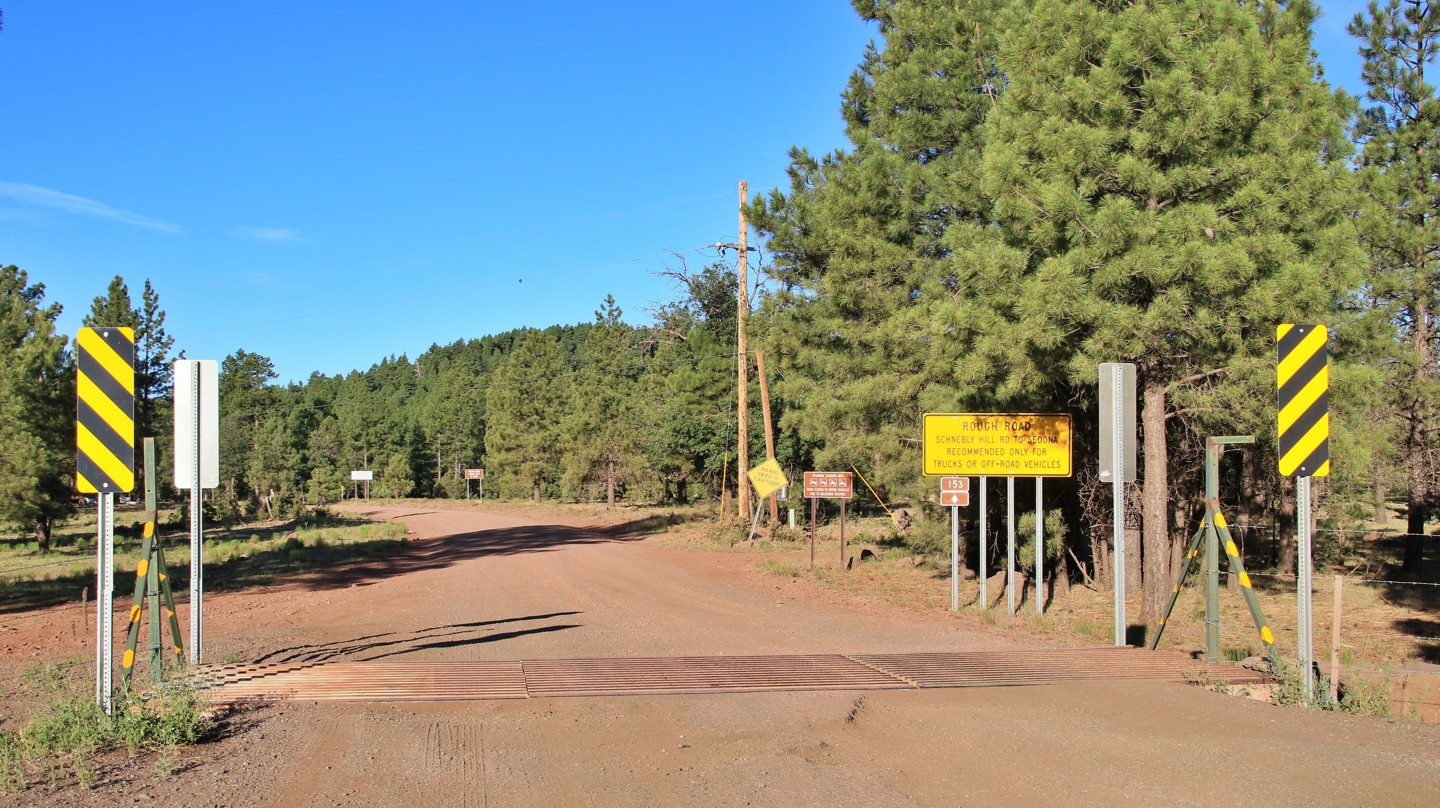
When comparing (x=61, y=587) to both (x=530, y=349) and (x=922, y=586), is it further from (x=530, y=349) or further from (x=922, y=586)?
(x=530, y=349)

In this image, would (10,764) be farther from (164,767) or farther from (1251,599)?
(1251,599)

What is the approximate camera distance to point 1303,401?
7.50 meters

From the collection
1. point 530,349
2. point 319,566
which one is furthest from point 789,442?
point 530,349

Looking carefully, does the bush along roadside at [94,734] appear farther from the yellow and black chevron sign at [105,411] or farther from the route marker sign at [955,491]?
the route marker sign at [955,491]

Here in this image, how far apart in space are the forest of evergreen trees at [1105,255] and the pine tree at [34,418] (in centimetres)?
11

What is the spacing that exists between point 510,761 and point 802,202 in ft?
53.7

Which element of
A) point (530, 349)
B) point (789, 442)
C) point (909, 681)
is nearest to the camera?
point (909, 681)

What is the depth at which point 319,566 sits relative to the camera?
2498 centimetres

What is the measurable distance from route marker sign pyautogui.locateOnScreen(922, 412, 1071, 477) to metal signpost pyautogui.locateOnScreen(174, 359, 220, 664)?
970 centimetres

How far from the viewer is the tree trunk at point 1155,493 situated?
12266mm

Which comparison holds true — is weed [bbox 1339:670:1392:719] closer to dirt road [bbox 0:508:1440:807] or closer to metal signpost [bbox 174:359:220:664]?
dirt road [bbox 0:508:1440:807]

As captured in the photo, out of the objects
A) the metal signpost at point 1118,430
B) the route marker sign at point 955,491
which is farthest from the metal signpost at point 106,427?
the route marker sign at point 955,491

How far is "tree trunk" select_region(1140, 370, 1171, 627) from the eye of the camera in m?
12.3

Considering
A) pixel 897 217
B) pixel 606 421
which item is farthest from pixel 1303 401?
pixel 606 421
